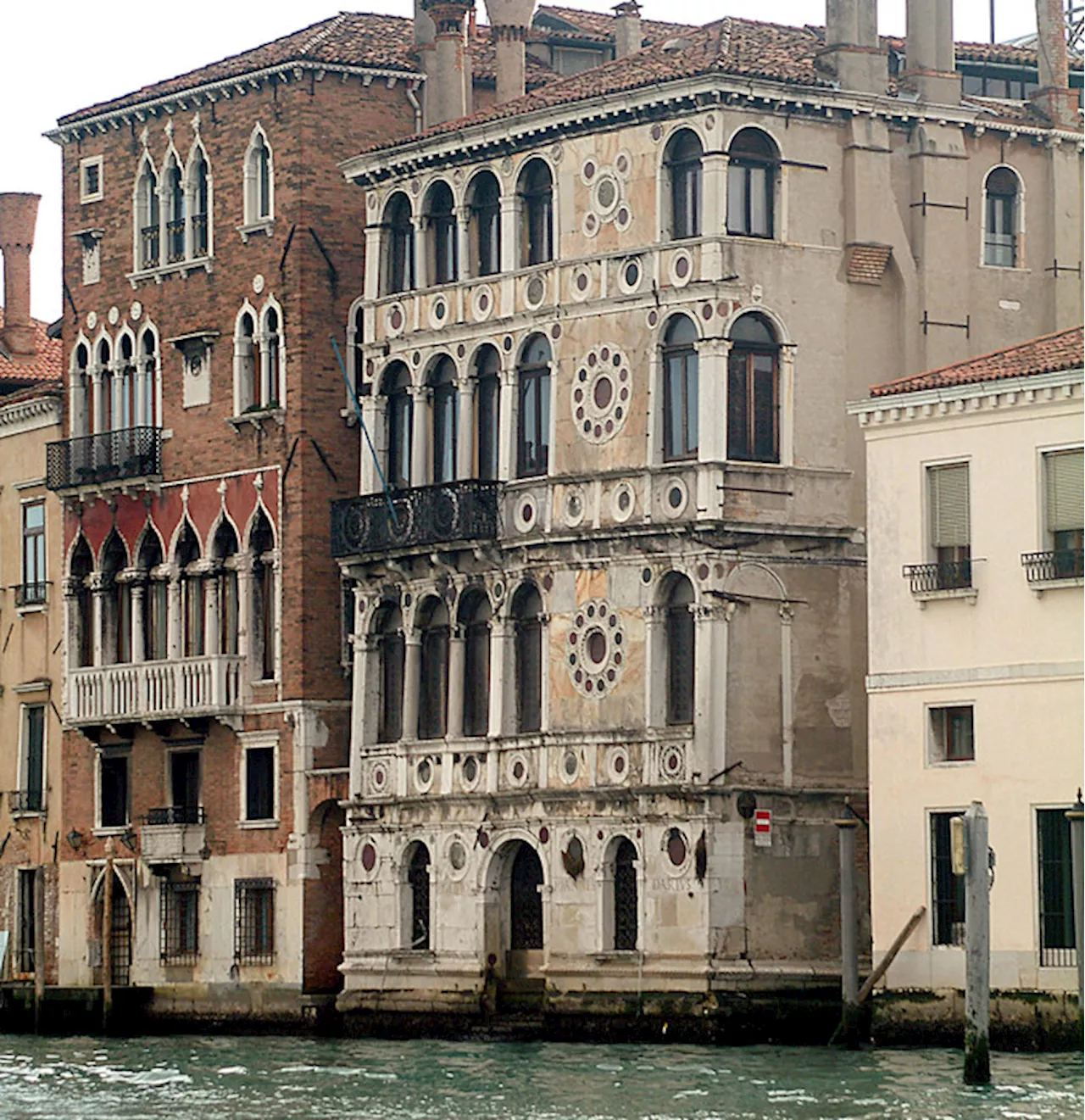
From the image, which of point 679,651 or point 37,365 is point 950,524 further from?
point 37,365

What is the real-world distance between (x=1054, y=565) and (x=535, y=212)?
10652mm

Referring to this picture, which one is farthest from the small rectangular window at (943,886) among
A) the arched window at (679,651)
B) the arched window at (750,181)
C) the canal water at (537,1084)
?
the arched window at (750,181)

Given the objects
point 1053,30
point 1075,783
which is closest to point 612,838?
point 1075,783

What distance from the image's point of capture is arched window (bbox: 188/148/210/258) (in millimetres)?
57750

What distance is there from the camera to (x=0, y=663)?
62469 mm

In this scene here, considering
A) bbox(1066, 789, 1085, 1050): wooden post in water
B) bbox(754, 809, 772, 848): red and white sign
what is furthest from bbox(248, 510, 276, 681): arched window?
bbox(1066, 789, 1085, 1050): wooden post in water

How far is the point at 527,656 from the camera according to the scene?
170 feet

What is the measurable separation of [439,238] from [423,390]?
2.13 metres

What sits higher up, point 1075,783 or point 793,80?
point 793,80

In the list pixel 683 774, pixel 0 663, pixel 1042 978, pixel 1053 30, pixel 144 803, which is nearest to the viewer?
pixel 1042 978

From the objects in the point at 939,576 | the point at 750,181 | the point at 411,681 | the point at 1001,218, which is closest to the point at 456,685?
the point at 411,681

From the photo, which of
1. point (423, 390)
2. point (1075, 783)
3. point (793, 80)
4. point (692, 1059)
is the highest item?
point (793, 80)

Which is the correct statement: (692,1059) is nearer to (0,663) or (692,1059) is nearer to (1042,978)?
(1042,978)

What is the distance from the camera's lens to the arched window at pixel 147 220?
58844mm
